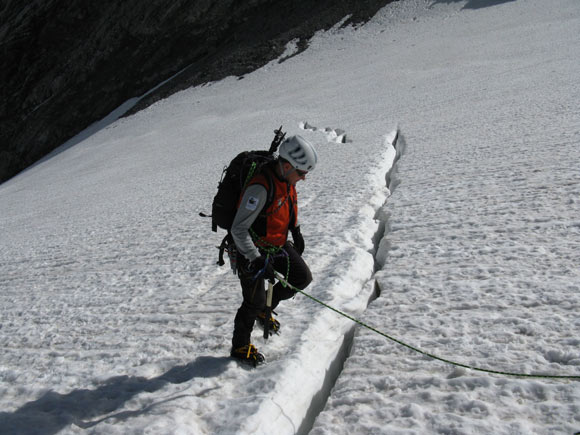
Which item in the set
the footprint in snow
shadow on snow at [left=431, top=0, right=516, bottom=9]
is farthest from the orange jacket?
shadow on snow at [left=431, top=0, right=516, bottom=9]

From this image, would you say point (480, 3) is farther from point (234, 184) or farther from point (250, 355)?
point (250, 355)

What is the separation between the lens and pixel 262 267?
348cm

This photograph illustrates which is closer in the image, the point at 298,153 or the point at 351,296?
the point at 298,153

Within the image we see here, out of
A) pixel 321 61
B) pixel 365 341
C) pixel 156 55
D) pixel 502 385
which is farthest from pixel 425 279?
pixel 156 55

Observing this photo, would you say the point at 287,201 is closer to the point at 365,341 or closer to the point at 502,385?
the point at 365,341

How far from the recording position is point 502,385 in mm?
3168

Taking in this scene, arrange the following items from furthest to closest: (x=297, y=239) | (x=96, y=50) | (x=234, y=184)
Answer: (x=96, y=50)
(x=297, y=239)
(x=234, y=184)

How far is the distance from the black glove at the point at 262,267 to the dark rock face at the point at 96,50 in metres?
40.5

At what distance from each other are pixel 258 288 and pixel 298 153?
115cm

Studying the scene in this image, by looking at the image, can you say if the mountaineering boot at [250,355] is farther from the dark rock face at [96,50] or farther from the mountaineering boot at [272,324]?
the dark rock face at [96,50]

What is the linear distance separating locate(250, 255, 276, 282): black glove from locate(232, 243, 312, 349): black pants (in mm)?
77

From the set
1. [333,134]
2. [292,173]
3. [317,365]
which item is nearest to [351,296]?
[317,365]

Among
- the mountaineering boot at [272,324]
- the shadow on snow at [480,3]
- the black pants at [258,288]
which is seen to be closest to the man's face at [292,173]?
the black pants at [258,288]

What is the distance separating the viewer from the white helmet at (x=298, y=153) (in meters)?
3.36
